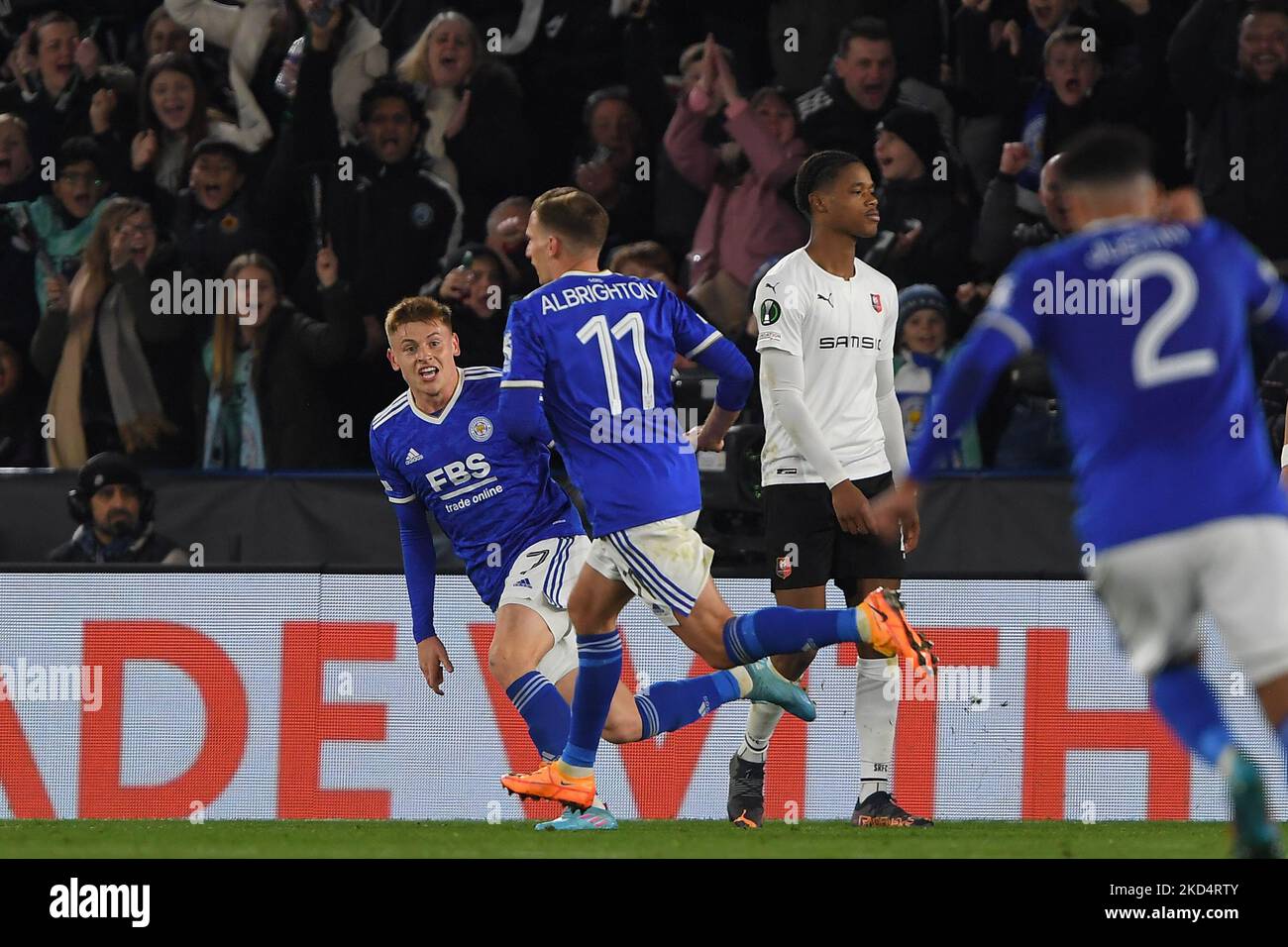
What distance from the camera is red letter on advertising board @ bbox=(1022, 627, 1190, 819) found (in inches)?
296

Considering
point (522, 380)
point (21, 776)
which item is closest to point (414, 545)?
point (522, 380)

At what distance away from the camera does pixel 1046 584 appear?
299 inches

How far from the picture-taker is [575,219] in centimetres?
648

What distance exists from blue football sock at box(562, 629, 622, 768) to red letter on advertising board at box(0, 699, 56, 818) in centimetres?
238

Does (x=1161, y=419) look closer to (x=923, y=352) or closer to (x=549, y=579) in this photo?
(x=549, y=579)

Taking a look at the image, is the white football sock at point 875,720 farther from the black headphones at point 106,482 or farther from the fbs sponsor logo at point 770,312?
the black headphones at point 106,482

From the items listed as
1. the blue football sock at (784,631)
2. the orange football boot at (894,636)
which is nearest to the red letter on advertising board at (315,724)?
the blue football sock at (784,631)

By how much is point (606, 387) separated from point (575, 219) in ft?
1.90

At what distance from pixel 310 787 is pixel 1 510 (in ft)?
9.10

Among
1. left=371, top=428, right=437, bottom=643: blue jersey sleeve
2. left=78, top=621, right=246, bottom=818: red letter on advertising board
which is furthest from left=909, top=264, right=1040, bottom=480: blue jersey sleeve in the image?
left=78, top=621, right=246, bottom=818: red letter on advertising board

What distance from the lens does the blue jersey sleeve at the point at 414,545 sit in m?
7.06

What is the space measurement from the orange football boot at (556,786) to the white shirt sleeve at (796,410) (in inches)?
Result: 50.6

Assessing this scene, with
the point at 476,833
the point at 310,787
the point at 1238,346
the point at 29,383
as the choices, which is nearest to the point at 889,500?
the point at 1238,346

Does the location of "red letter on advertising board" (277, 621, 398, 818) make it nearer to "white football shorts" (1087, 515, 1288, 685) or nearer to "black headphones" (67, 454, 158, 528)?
"black headphones" (67, 454, 158, 528)
